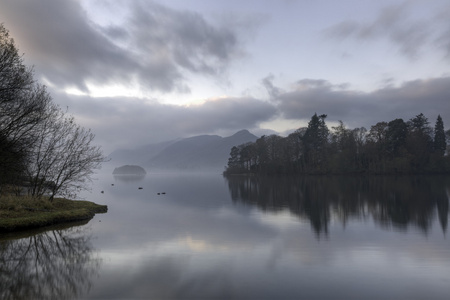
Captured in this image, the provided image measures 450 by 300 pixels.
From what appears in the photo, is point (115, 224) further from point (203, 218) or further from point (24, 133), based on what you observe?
Answer: point (24, 133)

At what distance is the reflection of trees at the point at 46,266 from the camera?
36.8ft

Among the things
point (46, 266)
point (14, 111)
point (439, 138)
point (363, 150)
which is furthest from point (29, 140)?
point (439, 138)

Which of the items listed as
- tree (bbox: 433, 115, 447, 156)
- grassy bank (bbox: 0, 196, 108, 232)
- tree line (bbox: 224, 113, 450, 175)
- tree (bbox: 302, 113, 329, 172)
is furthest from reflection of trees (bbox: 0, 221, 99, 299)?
tree (bbox: 433, 115, 447, 156)

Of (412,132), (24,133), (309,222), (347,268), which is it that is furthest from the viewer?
(412,132)

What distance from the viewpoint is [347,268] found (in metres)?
14.0

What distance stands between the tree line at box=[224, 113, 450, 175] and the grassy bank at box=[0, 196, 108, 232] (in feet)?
390

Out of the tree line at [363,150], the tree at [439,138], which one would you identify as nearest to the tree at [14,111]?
the tree line at [363,150]

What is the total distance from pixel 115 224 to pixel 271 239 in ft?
50.0

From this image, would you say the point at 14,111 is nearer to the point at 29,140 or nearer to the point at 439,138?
the point at 29,140

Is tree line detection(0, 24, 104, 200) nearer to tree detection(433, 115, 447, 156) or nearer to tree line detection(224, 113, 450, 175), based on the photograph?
tree line detection(224, 113, 450, 175)

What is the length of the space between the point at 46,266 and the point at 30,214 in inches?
586

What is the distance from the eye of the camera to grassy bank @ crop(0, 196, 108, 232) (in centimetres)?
2277

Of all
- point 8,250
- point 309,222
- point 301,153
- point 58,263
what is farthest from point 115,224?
point 301,153

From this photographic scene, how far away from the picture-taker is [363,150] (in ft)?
416
